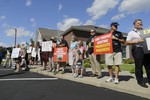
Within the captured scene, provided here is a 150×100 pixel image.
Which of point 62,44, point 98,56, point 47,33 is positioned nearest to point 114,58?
point 98,56

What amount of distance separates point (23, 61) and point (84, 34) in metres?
20.1

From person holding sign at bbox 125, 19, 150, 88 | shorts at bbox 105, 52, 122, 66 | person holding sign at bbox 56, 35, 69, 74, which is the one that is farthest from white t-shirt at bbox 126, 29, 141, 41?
person holding sign at bbox 56, 35, 69, 74

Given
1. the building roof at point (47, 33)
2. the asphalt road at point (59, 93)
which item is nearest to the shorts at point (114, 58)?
the asphalt road at point (59, 93)

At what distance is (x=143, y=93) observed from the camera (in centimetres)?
724

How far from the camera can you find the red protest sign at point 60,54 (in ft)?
41.2

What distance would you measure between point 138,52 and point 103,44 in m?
2.05

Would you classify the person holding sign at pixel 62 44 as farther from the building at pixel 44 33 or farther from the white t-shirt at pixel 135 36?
the building at pixel 44 33


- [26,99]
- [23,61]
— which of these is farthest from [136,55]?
[23,61]

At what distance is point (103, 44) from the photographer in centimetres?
965

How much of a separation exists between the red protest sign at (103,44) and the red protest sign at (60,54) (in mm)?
2568

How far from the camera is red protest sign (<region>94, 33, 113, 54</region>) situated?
9180 millimetres

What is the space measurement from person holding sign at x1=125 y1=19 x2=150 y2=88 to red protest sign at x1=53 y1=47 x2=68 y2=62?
16.4ft

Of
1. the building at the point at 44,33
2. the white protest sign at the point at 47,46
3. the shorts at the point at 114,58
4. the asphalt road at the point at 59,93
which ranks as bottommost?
the asphalt road at the point at 59,93

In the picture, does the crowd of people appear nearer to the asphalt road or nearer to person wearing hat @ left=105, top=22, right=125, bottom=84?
person wearing hat @ left=105, top=22, right=125, bottom=84
